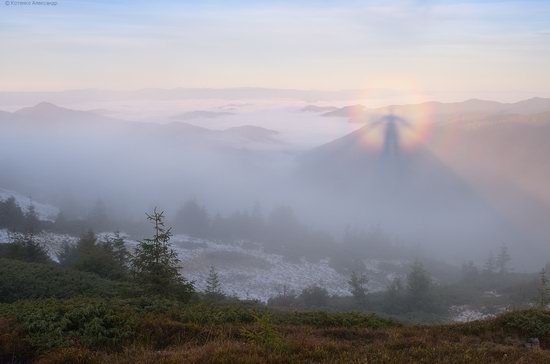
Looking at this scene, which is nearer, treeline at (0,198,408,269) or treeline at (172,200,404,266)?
treeline at (0,198,408,269)

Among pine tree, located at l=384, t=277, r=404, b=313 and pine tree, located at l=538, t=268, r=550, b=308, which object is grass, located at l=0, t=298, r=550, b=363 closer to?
pine tree, located at l=538, t=268, r=550, b=308

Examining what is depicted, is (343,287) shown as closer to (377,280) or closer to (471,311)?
(377,280)

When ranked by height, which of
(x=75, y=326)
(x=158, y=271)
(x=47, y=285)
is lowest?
(x=47, y=285)

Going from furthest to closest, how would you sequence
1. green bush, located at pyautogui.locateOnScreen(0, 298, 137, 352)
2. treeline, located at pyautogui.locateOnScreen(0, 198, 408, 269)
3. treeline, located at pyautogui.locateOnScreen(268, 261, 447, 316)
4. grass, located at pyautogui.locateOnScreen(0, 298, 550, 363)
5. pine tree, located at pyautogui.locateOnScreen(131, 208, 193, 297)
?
treeline, located at pyautogui.locateOnScreen(0, 198, 408, 269)
treeline, located at pyautogui.locateOnScreen(268, 261, 447, 316)
pine tree, located at pyautogui.locateOnScreen(131, 208, 193, 297)
green bush, located at pyautogui.locateOnScreen(0, 298, 137, 352)
grass, located at pyautogui.locateOnScreen(0, 298, 550, 363)

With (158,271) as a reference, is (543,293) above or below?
below

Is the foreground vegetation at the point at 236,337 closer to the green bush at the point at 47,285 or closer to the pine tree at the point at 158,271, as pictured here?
the pine tree at the point at 158,271

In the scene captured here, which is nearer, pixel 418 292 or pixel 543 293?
pixel 543 293

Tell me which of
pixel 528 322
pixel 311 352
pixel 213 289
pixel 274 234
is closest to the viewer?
pixel 311 352

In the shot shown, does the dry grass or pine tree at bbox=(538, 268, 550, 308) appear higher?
the dry grass

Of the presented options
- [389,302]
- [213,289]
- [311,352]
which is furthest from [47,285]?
[389,302]

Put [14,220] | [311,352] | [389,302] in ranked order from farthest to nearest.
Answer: [14,220], [389,302], [311,352]

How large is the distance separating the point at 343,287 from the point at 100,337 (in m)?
81.7

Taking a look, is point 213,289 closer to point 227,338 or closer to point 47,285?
point 47,285

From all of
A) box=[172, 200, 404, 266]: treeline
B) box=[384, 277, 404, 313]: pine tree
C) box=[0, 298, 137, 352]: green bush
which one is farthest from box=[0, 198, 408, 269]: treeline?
box=[0, 298, 137, 352]: green bush
